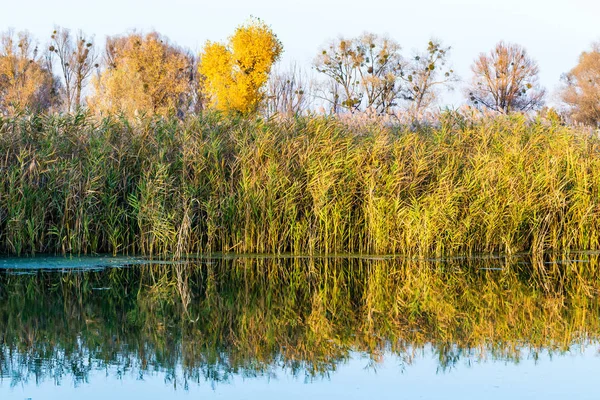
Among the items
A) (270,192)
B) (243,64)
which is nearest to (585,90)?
(243,64)

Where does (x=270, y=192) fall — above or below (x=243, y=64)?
below

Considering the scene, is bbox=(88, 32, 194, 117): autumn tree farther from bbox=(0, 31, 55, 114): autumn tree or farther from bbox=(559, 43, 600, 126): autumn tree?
bbox=(559, 43, 600, 126): autumn tree

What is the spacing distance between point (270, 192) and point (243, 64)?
90.8 ft

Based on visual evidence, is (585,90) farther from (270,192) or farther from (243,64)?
(270,192)

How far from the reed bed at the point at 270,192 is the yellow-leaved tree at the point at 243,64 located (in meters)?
25.6

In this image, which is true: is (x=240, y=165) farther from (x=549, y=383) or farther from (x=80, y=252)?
(x=549, y=383)

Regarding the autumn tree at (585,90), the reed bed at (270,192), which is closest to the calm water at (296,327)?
the reed bed at (270,192)

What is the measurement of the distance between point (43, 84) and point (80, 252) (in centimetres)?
4124

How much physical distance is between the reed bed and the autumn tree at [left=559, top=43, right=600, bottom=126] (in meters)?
38.0

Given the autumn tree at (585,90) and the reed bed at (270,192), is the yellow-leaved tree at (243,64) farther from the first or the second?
the reed bed at (270,192)

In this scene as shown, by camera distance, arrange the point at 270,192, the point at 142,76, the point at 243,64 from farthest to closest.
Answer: the point at 142,76 < the point at 243,64 < the point at 270,192

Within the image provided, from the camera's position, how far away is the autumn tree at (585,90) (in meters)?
46.3

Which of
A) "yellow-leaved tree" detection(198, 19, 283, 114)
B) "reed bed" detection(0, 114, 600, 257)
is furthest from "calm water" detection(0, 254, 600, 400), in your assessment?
"yellow-leaved tree" detection(198, 19, 283, 114)

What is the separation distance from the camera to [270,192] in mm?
9258
